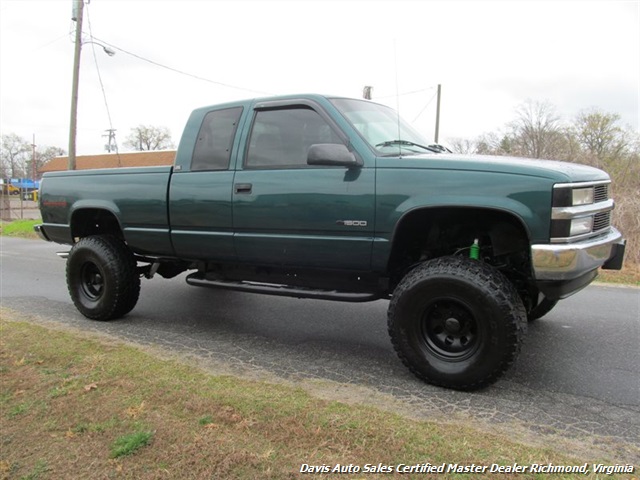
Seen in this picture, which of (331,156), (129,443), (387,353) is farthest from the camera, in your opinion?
(387,353)

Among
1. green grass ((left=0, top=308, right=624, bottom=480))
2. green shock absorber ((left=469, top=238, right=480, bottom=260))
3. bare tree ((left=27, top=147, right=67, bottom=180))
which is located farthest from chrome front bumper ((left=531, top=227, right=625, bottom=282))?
bare tree ((left=27, top=147, right=67, bottom=180))

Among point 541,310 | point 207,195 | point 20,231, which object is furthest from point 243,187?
point 20,231

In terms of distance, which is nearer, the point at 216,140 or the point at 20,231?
the point at 216,140

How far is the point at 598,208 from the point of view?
328 centimetres

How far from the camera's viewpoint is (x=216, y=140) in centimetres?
439

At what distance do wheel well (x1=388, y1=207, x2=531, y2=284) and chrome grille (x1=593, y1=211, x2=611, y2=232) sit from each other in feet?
1.55

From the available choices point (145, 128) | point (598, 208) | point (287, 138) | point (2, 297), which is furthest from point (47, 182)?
point (145, 128)

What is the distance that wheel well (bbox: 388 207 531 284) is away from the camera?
3.40 metres

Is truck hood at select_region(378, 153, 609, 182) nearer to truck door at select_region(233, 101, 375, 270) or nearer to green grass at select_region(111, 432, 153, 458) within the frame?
truck door at select_region(233, 101, 375, 270)

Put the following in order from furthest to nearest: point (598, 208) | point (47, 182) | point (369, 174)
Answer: point (47, 182), point (369, 174), point (598, 208)

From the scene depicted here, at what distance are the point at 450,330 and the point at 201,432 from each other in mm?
1751

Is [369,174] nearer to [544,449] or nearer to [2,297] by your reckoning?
[544,449]

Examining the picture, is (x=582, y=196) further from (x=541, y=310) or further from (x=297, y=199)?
(x=297, y=199)

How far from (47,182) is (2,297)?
210cm
